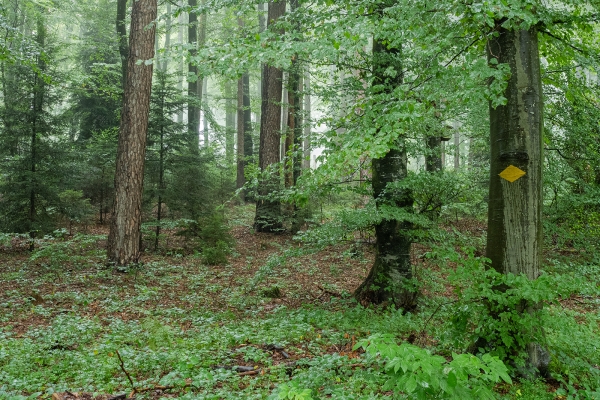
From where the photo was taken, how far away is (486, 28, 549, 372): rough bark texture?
12.6 ft

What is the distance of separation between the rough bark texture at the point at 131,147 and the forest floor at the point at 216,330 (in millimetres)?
650

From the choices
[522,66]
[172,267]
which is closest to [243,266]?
[172,267]

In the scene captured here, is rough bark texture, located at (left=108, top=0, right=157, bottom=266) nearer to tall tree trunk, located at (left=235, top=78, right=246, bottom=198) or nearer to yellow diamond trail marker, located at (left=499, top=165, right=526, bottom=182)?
yellow diamond trail marker, located at (left=499, top=165, right=526, bottom=182)

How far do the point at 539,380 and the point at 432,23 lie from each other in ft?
11.6

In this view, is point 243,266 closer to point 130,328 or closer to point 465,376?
point 130,328

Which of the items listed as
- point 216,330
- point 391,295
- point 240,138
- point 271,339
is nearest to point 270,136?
point 240,138

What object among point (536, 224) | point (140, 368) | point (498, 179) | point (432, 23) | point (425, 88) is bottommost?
point (140, 368)

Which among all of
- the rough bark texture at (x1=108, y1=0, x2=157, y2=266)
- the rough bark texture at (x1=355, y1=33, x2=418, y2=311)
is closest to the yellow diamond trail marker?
the rough bark texture at (x1=355, y1=33, x2=418, y2=311)

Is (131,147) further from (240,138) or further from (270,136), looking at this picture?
(240,138)

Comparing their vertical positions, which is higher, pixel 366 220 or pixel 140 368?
pixel 366 220

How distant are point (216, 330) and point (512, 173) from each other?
401 cm

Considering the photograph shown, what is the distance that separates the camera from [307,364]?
4176 mm

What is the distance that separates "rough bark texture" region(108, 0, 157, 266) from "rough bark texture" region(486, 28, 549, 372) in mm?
7077

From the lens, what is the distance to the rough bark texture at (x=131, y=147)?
8.48 m
